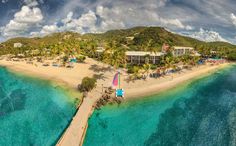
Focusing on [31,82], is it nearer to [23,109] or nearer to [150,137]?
[23,109]

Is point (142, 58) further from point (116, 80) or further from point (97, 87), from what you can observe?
point (97, 87)

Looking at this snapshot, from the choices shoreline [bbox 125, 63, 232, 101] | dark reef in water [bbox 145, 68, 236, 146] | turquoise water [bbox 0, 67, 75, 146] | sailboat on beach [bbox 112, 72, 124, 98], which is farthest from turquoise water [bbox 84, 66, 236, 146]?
turquoise water [bbox 0, 67, 75, 146]

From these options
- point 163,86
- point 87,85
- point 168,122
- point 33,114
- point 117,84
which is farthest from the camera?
point 163,86

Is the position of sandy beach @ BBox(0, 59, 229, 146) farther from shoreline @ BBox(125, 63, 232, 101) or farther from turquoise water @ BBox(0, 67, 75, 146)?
turquoise water @ BBox(0, 67, 75, 146)

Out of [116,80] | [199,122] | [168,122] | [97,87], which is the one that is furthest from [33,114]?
[199,122]

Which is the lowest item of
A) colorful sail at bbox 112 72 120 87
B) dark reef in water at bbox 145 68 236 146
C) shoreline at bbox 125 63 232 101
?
dark reef in water at bbox 145 68 236 146

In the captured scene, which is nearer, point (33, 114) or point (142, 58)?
point (33, 114)

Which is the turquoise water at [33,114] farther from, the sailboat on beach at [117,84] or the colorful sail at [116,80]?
the colorful sail at [116,80]

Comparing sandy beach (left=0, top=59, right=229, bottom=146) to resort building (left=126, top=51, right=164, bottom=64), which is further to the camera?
resort building (left=126, top=51, right=164, bottom=64)

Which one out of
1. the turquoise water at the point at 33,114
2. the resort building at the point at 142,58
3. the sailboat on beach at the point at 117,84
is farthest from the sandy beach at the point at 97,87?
the resort building at the point at 142,58
